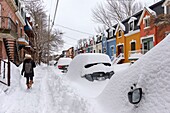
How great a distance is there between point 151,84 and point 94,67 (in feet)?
15.2

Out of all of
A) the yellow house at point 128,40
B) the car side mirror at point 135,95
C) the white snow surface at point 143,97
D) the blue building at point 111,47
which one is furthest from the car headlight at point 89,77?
the blue building at point 111,47

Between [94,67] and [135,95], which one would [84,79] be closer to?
[94,67]

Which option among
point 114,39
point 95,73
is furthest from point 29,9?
point 95,73

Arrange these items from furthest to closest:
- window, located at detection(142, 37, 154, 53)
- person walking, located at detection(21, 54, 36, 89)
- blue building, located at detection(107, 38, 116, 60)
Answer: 1. blue building, located at detection(107, 38, 116, 60)
2. window, located at detection(142, 37, 154, 53)
3. person walking, located at detection(21, 54, 36, 89)

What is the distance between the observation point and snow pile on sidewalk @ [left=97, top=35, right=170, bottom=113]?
223cm

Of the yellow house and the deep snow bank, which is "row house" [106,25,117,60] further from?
the deep snow bank

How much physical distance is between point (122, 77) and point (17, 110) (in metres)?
3.14

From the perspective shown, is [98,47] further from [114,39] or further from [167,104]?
[167,104]

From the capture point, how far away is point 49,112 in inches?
187

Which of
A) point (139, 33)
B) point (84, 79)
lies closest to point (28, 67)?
point (84, 79)

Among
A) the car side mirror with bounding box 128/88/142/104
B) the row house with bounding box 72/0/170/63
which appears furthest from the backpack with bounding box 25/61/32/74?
the row house with bounding box 72/0/170/63

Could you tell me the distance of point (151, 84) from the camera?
8.10ft

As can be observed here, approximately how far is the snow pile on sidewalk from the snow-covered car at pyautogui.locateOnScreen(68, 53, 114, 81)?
3543mm

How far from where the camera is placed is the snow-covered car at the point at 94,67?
6930mm
